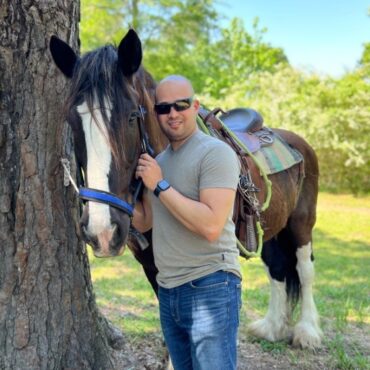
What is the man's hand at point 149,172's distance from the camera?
182 cm

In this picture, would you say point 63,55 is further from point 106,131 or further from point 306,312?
point 306,312

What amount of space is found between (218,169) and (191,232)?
280 mm

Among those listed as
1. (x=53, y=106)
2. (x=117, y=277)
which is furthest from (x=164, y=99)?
(x=117, y=277)

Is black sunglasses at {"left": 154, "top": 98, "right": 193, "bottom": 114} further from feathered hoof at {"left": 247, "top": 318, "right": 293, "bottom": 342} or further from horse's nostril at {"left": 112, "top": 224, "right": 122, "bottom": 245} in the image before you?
feathered hoof at {"left": 247, "top": 318, "right": 293, "bottom": 342}

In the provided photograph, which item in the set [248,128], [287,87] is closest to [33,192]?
[248,128]

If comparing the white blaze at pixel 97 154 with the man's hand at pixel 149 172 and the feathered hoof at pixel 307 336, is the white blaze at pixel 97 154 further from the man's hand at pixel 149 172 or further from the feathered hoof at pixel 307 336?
the feathered hoof at pixel 307 336

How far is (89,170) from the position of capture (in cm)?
179

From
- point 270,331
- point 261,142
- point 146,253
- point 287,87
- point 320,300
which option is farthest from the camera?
point 287,87

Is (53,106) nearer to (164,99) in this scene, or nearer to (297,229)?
(164,99)

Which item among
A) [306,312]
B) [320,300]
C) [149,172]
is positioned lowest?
[320,300]

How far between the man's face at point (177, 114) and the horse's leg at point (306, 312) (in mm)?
2491

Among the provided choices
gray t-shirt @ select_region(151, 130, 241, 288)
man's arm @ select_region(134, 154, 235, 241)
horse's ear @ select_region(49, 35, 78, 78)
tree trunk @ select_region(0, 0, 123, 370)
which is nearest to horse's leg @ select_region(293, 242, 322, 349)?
tree trunk @ select_region(0, 0, 123, 370)

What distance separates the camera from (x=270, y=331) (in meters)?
3.87

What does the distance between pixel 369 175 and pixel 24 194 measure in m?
16.0
